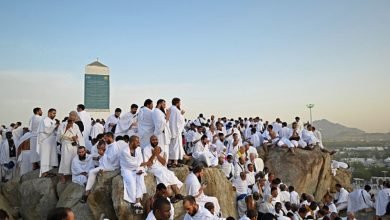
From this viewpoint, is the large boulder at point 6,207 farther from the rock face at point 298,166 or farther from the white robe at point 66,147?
the rock face at point 298,166

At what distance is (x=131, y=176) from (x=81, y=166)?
2424 millimetres

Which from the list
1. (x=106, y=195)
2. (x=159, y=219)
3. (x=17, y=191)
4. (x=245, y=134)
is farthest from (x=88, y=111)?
(x=159, y=219)

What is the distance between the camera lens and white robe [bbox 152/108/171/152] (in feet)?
34.3

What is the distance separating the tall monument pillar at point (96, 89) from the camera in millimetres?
14336

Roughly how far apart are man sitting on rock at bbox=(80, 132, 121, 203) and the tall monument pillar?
4934 mm

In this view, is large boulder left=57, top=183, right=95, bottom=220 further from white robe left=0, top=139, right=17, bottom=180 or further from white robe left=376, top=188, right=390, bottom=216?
white robe left=376, top=188, right=390, bottom=216

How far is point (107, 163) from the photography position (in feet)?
31.8

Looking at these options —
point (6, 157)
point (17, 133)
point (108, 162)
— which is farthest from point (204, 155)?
point (17, 133)

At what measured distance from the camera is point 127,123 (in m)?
12.4

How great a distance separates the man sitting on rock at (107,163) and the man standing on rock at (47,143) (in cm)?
248

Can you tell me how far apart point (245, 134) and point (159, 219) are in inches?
631

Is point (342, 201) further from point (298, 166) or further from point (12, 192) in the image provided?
point (12, 192)

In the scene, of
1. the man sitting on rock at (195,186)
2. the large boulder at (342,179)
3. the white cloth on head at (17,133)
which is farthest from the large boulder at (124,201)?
the large boulder at (342,179)

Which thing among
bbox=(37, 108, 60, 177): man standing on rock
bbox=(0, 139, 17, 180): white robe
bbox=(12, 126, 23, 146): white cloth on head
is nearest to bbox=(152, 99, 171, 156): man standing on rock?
bbox=(37, 108, 60, 177): man standing on rock
